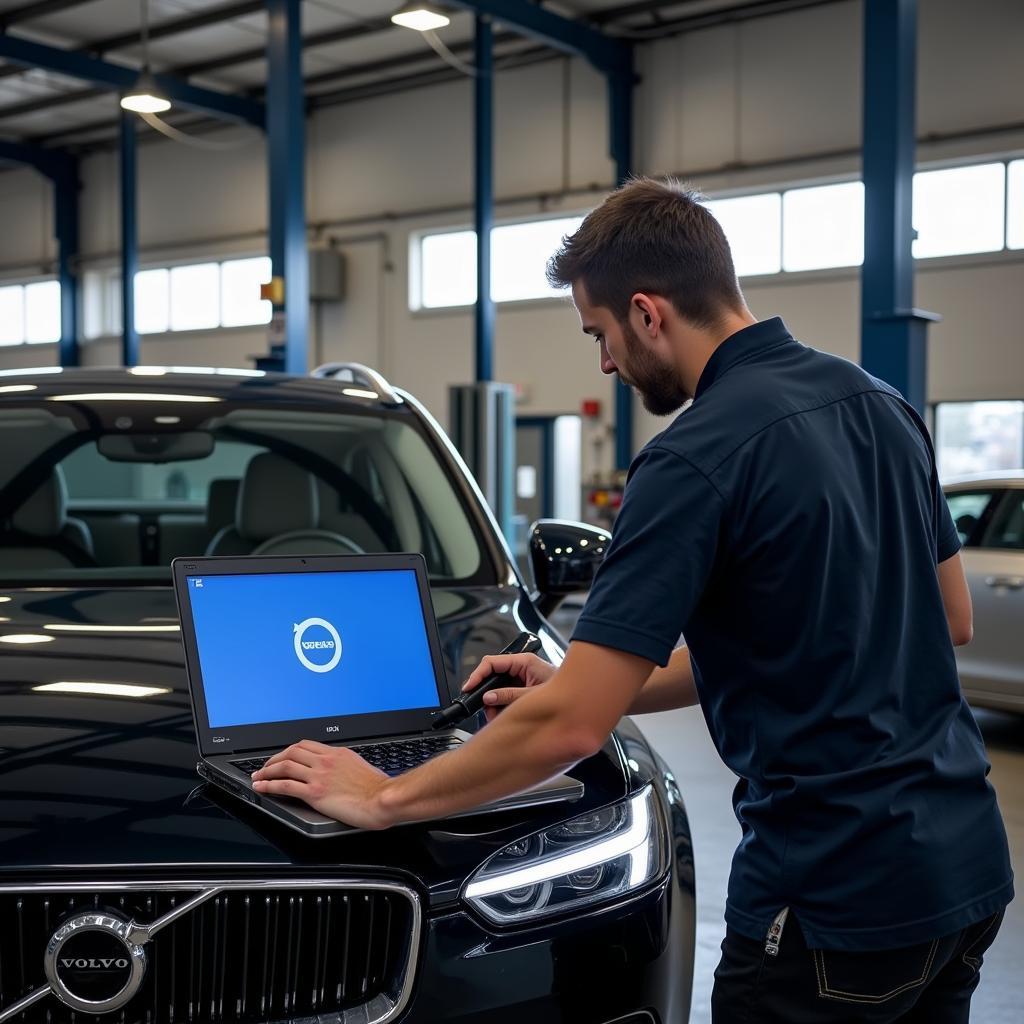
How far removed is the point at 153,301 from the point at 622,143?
807cm

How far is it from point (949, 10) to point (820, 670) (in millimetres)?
12366

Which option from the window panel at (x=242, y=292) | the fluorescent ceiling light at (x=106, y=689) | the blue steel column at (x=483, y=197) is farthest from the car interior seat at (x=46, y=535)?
the window panel at (x=242, y=292)

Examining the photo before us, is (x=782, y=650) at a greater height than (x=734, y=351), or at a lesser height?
lesser

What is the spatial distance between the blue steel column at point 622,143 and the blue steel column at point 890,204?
720 cm

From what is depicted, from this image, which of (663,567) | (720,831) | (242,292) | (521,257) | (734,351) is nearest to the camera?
(663,567)

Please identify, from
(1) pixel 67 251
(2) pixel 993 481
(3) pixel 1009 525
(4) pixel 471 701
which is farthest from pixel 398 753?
(1) pixel 67 251

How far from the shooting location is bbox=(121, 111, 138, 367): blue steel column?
17016mm

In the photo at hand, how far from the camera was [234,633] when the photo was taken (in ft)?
6.12

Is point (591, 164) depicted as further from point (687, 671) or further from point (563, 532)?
point (687, 671)

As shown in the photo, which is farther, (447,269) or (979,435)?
(447,269)

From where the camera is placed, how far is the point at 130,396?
10.1 feet

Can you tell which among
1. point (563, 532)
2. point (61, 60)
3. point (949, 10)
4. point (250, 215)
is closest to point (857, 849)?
point (563, 532)

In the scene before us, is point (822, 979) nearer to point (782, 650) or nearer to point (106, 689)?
point (782, 650)

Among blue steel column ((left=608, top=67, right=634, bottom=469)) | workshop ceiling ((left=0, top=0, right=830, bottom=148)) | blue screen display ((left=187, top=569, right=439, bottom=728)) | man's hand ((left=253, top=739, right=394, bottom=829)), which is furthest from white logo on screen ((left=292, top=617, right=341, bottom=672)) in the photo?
workshop ceiling ((left=0, top=0, right=830, bottom=148))
